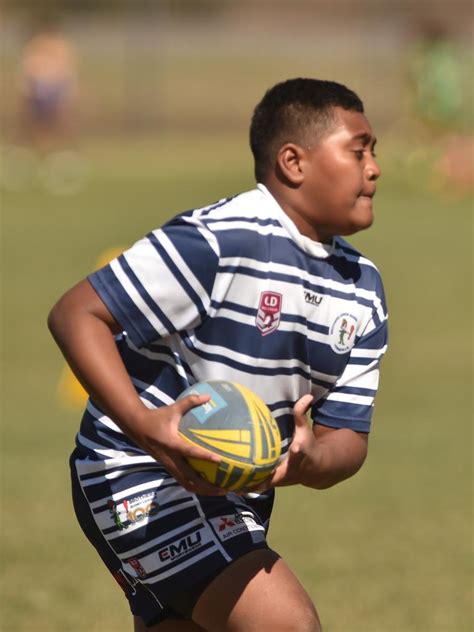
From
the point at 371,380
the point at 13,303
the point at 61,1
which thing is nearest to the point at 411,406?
the point at 13,303

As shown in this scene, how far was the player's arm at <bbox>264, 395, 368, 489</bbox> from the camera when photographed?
144 inches

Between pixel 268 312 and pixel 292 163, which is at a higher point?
pixel 292 163

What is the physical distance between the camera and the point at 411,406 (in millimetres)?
10492

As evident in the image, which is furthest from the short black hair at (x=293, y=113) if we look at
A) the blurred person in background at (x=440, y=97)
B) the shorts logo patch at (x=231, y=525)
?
the blurred person in background at (x=440, y=97)

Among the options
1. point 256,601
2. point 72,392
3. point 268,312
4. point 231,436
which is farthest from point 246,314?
point 72,392

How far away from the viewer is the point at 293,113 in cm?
411

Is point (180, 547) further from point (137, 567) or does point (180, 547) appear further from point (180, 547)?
point (137, 567)

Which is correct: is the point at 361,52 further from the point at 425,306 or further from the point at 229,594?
the point at 229,594

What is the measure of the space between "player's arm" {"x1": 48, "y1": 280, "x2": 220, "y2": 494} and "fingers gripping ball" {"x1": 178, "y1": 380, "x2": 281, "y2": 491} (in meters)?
0.04

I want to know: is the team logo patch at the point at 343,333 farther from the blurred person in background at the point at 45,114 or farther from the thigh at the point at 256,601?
the blurred person in background at the point at 45,114

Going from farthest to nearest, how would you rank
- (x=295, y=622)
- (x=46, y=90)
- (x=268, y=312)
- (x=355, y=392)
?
(x=46, y=90) < (x=355, y=392) < (x=268, y=312) < (x=295, y=622)

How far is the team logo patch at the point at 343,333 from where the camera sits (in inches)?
158

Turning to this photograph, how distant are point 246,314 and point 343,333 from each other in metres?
0.33

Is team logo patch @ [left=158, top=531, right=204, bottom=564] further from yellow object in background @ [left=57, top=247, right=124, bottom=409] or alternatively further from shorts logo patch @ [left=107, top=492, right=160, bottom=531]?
yellow object in background @ [left=57, top=247, right=124, bottom=409]
